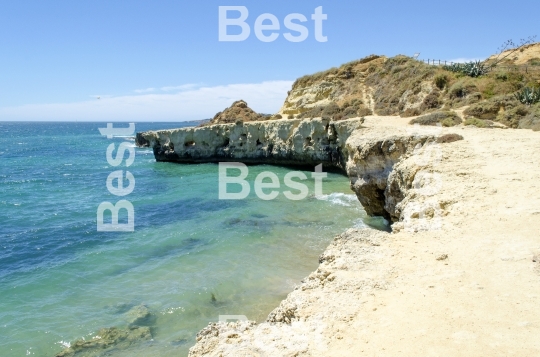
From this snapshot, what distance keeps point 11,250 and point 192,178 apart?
55.9ft

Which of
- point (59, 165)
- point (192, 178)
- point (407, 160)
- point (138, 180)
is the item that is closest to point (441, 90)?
point (407, 160)

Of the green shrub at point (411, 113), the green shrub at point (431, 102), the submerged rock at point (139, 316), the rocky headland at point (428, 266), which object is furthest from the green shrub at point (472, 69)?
the submerged rock at point (139, 316)

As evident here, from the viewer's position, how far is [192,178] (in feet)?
102

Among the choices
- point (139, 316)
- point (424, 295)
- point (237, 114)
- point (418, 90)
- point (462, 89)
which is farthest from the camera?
point (237, 114)

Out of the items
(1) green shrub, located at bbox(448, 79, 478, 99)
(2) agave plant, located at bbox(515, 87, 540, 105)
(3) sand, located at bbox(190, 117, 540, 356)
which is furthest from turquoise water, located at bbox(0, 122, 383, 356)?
(2) agave plant, located at bbox(515, 87, 540, 105)

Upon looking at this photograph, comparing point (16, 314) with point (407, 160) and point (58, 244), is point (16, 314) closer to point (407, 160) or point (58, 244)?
point (58, 244)

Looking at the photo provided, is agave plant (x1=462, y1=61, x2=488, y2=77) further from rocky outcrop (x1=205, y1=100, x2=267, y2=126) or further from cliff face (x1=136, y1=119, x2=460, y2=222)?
rocky outcrop (x1=205, y1=100, x2=267, y2=126)

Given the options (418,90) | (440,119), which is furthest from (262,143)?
(440,119)

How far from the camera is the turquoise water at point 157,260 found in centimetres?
946

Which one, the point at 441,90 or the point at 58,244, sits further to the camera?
the point at 441,90

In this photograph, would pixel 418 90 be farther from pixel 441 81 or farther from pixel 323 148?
pixel 323 148

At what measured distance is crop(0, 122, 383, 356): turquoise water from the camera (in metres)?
9.46

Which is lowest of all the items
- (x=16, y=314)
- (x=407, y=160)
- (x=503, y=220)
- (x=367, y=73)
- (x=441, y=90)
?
(x=16, y=314)

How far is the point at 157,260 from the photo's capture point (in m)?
13.3
